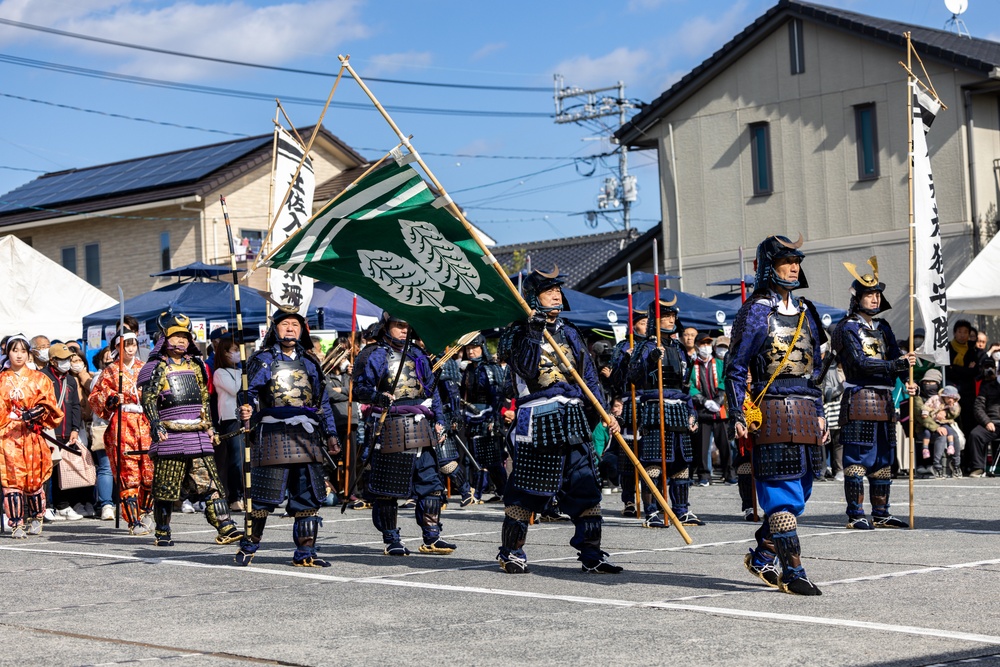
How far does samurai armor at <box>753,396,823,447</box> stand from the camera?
8.01m

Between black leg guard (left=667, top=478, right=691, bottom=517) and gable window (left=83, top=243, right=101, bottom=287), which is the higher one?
gable window (left=83, top=243, right=101, bottom=287)

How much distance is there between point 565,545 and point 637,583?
2664 millimetres

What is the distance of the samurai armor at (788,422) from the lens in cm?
801

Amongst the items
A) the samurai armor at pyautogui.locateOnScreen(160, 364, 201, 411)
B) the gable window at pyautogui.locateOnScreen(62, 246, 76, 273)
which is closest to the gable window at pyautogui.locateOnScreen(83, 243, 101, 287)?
the gable window at pyautogui.locateOnScreen(62, 246, 76, 273)

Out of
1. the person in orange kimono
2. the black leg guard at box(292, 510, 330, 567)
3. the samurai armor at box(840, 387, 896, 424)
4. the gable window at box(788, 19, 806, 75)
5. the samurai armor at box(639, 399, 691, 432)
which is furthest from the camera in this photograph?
the gable window at box(788, 19, 806, 75)

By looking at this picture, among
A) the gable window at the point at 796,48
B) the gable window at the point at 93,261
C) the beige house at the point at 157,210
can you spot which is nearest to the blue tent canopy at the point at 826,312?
the gable window at the point at 796,48

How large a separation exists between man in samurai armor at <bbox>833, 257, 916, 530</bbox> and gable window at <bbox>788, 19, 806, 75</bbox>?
55.2 feet

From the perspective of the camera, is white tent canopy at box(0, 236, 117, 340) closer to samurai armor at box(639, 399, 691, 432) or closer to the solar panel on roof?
samurai armor at box(639, 399, 691, 432)

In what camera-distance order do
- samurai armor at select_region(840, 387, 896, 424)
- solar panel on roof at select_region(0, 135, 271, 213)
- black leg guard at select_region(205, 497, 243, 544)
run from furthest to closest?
1. solar panel on roof at select_region(0, 135, 271, 213)
2. samurai armor at select_region(840, 387, 896, 424)
3. black leg guard at select_region(205, 497, 243, 544)

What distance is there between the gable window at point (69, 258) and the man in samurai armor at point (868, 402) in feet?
102

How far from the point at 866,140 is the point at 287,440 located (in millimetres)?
19377

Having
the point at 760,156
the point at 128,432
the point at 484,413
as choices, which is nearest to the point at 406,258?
the point at 128,432

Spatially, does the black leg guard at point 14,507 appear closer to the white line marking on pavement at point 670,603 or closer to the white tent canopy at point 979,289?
the white line marking on pavement at point 670,603

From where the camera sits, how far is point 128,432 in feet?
47.5
